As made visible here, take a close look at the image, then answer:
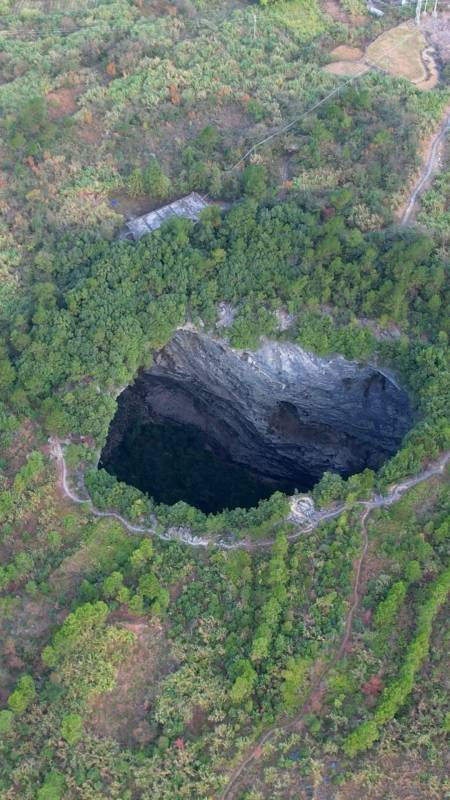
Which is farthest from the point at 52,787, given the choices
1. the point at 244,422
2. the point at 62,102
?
the point at 62,102

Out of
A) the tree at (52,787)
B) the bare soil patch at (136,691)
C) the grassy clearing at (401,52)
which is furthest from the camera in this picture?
the grassy clearing at (401,52)

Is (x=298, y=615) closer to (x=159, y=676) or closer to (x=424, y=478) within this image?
(x=159, y=676)

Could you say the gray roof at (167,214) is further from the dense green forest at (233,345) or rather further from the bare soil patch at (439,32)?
the bare soil patch at (439,32)

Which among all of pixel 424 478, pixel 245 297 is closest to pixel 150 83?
pixel 245 297

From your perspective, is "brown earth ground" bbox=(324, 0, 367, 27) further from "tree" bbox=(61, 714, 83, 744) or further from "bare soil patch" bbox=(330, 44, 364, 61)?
"tree" bbox=(61, 714, 83, 744)

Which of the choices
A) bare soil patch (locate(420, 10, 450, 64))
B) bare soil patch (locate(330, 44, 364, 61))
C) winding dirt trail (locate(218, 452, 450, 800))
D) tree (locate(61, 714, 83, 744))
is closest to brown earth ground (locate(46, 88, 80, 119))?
bare soil patch (locate(330, 44, 364, 61))

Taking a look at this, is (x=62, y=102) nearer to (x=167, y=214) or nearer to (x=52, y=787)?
(x=167, y=214)

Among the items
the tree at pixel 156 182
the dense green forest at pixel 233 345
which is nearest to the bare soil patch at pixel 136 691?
the dense green forest at pixel 233 345
